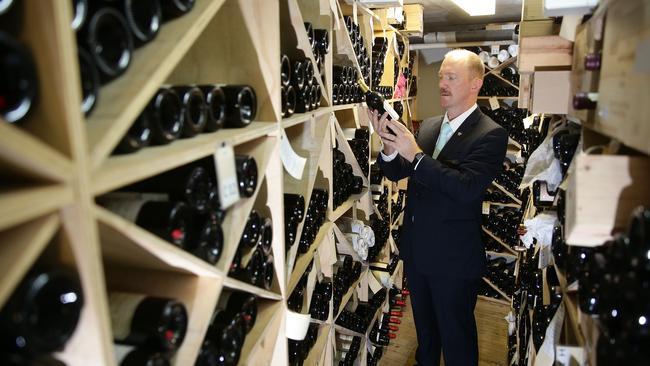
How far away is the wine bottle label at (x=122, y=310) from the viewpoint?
2.91 ft

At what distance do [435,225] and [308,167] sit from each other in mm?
780

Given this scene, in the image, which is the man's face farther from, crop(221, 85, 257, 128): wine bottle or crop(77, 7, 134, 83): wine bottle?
crop(77, 7, 134, 83): wine bottle

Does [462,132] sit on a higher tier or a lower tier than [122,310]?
higher

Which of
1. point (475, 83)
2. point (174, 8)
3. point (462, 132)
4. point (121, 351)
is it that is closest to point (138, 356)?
point (121, 351)

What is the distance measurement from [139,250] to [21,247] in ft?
0.97

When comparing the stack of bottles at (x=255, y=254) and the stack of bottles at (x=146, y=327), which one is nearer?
the stack of bottles at (x=146, y=327)

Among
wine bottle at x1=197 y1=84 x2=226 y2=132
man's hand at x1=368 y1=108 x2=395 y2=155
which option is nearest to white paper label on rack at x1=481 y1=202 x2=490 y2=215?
man's hand at x1=368 y1=108 x2=395 y2=155

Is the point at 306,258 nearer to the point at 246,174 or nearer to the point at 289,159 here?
the point at 289,159

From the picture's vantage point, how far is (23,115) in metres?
0.55

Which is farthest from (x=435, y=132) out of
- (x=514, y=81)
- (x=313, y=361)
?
(x=514, y=81)

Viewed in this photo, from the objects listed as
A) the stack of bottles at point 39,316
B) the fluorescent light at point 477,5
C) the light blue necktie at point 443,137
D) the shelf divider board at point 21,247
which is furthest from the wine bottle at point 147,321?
the fluorescent light at point 477,5

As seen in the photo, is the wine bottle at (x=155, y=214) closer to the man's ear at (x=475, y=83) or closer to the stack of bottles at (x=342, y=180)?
the stack of bottles at (x=342, y=180)

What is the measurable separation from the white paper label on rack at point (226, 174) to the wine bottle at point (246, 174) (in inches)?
3.2

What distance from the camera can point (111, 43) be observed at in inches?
29.8
